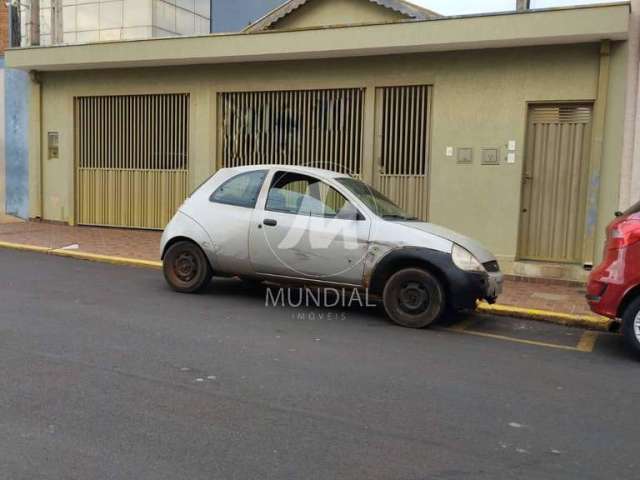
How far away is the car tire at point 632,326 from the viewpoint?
609 centimetres

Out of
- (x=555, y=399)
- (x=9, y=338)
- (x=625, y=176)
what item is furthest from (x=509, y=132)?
(x=9, y=338)

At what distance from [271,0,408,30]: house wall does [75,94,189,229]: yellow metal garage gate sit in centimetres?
346

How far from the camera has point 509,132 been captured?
1052 centimetres

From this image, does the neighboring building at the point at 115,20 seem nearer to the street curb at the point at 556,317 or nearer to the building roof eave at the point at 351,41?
the building roof eave at the point at 351,41

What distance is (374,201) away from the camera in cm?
772

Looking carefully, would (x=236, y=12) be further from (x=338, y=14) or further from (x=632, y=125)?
(x=632, y=125)

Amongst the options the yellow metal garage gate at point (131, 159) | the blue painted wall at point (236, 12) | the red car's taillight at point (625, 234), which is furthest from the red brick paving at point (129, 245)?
the blue painted wall at point (236, 12)

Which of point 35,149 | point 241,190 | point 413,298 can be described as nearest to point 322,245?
point 413,298

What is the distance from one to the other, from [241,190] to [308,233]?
119 cm

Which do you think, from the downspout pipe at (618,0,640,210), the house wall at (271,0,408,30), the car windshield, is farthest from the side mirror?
the house wall at (271,0,408,30)

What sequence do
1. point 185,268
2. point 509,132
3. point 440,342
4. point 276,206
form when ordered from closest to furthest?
point 440,342 → point 276,206 → point 185,268 → point 509,132

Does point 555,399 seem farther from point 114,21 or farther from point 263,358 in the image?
point 114,21

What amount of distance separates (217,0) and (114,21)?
4963 mm

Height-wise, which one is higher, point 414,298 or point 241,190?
point 241,190
